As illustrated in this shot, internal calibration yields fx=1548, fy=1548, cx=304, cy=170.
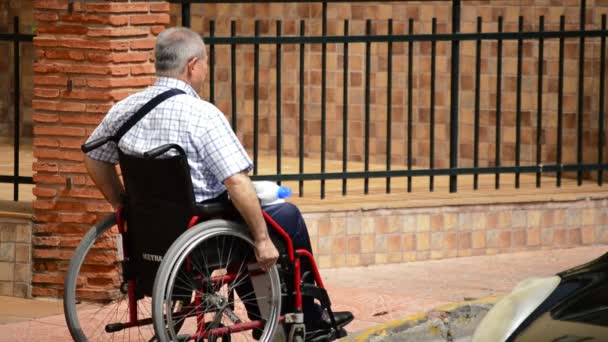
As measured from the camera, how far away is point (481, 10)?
38.4 feet

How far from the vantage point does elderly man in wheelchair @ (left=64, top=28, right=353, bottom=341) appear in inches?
254

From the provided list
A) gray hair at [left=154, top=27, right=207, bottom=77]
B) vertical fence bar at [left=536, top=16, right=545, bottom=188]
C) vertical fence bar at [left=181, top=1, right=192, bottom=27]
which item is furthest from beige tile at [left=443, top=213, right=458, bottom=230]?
gray hair at [left=154, top=27, right=207, bottom=77]

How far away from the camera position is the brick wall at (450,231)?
9742 mm

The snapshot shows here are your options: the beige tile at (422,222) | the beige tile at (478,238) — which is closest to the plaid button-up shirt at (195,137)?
the beige tile at (422,222)

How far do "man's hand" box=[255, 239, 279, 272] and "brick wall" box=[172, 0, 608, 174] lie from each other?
16.8 ft

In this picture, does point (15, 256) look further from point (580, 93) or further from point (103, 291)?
point (580, 93)

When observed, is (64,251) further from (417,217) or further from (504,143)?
(504,143)

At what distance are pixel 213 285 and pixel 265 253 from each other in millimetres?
265

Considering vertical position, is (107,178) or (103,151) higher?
(103,151)

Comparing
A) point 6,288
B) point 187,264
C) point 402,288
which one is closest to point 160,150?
point 187,264

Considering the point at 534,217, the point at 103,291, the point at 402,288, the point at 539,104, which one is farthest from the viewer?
the point at 539,104

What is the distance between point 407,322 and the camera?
7.63 metres

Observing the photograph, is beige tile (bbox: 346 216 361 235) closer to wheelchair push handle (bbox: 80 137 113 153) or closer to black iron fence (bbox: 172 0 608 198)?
black iron fence (bbox: 172 0 608 198)

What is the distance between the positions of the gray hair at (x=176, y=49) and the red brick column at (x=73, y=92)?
6.36 feet
